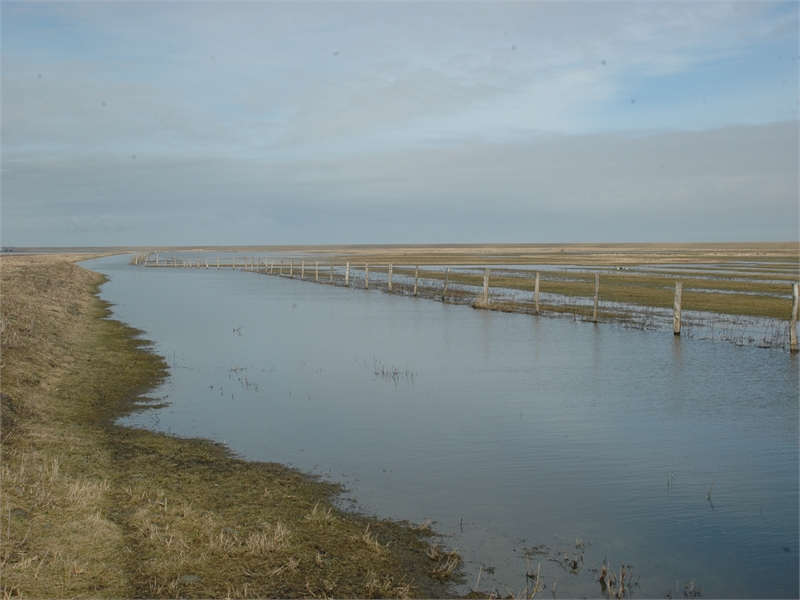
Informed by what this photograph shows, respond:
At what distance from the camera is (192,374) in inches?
670

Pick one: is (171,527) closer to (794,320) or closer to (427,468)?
(427,468)

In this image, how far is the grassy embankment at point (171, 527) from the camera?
19.9 feet

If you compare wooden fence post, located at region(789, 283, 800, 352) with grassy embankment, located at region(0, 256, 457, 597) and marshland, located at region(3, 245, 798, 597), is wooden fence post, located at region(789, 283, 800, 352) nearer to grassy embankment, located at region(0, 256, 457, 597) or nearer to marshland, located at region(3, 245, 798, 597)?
marshland, located at region(3, 245, 798, 597)

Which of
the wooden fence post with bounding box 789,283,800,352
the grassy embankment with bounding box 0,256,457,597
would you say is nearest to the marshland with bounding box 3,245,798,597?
the grassy embankment with bounding box 0,256,457,597

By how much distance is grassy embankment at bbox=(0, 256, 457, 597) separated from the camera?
6070mm

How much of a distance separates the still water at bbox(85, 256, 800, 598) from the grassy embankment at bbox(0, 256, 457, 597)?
661 millimetres

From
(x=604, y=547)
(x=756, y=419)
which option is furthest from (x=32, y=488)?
(x=756, y=419)

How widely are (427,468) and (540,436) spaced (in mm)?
2727

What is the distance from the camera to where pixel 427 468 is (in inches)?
394

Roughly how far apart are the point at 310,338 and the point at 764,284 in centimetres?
3217

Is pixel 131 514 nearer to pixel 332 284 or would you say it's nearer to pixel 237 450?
pixel 237 450

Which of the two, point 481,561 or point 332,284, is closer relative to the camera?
point 481,561

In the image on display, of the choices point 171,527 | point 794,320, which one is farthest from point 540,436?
point 794,320

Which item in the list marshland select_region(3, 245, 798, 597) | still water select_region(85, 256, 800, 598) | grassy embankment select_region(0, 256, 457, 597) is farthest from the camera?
still water select_region(85, 256, 800, 598)
